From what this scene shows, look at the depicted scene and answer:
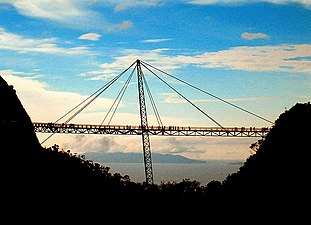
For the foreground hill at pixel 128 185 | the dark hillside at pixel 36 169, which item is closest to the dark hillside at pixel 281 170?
the foreground hill at pixel 128 185

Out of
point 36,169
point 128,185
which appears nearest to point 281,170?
point 36,169

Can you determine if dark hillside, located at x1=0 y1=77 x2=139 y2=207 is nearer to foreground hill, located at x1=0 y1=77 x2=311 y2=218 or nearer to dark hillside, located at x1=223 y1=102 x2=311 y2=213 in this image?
foreground hill, located at x1=0 y1=77 x2=311 y2=218

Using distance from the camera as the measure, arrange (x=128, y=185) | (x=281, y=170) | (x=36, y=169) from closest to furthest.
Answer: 1. (x=281, y=170)
2. (x=36, y=169)
3. (x=128, y=185)

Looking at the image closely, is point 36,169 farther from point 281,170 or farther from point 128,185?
point 281,170

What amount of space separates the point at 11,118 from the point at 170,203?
23.5 metres

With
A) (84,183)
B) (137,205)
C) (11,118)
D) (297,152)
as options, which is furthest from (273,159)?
(11,118)

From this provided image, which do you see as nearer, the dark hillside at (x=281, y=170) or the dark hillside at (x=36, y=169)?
the dark hillside at (x=281, y=170)

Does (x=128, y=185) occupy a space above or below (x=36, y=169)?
below

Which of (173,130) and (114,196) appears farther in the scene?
(173,130)

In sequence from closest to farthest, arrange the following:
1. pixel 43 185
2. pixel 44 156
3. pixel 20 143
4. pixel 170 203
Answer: pixel 43 185
pixel 20 143
pixel 44 156
pixel 170 203

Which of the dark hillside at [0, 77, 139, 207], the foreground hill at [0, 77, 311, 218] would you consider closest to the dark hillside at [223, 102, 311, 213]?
the foreground hill at [0, 77, 311, 218]

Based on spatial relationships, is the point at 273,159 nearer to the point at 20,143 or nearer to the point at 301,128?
the point at 301,128

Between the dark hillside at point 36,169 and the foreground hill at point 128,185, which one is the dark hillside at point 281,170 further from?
the dark hillside at point 36,169

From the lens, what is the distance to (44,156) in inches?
2248
